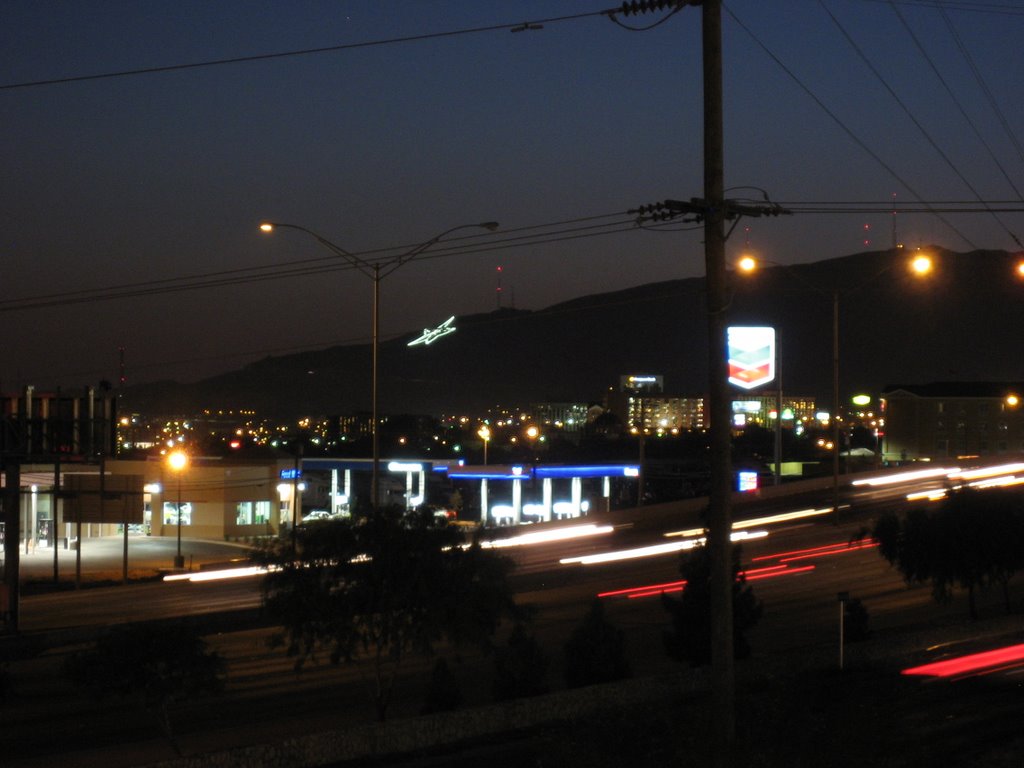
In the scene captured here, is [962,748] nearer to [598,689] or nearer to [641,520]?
[598,689]

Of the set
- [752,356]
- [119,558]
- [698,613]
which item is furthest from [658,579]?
[752,356]

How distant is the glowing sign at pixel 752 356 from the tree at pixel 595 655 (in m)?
47.6

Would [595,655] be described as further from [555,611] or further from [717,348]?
[555,611]

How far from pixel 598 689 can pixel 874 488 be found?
153 ft

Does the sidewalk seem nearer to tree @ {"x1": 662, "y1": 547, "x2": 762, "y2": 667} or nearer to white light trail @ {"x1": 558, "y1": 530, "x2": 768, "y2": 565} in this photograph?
white light trail @ {"x1": 558, "y1": 530, "x2": 768, "y2": 565}

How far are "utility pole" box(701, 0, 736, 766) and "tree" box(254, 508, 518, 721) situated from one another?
5.35 meters

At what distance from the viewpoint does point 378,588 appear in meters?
17.4

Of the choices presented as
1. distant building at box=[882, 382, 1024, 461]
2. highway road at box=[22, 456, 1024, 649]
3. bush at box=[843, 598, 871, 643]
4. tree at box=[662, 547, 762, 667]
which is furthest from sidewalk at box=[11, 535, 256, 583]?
distant building at box=[882, 382, 1024, 461]

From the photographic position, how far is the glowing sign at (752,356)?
218ft

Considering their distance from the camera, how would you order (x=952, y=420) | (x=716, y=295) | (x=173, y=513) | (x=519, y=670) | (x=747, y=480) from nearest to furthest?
(x=716, y=295), (x=519, y=670), (x=173, y=513), (x=747, y=480), (x=952, y=420)

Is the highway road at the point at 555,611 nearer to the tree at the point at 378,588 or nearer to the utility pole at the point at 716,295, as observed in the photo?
the tree at the point at 378,588

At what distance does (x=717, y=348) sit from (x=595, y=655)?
7981mm

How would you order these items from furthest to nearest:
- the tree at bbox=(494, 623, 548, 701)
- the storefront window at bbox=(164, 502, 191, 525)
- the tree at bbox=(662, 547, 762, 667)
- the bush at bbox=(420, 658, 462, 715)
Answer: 1. the storefront window at bbox=(164, 502, 191, 525)
2. the tree at bbox=(662, 547, 762, 667)
3. the tree at bbox=(494, 623, 548, 701)
4. the bush at bbox=(420, 658, 462, 715)

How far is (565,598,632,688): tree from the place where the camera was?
64.2 feet
